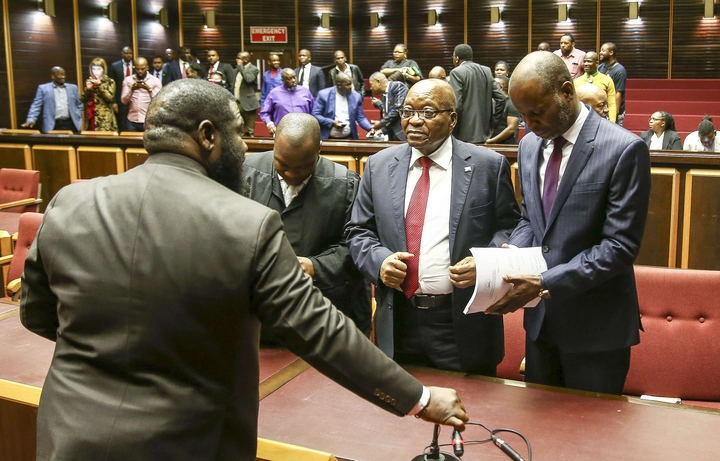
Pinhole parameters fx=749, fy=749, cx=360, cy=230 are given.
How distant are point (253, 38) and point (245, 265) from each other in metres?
13.5

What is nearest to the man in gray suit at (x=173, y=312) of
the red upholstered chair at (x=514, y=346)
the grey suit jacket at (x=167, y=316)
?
the grey suit jacket at (x=167, y=316)

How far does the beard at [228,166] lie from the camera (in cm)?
139

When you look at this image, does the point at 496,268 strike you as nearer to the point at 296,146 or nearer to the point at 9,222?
the point at 296,146

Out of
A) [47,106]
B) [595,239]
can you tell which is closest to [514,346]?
[595,239]

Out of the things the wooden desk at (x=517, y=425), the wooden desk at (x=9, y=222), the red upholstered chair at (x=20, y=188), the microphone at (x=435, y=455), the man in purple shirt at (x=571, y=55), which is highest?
the man in purple shirt at (x=571, y=55)

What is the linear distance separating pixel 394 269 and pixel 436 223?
0.87 ft

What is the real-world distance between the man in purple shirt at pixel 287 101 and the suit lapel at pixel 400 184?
5.08m

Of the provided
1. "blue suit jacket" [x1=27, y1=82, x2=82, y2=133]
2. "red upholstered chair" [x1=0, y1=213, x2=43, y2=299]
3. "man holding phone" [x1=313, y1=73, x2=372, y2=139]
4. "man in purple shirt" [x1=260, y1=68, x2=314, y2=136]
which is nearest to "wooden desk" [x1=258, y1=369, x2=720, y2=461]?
"red upholstered chair" [x1=0, y1=213, x2=43, y2=299]

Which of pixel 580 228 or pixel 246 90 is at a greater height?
pixel 246 90

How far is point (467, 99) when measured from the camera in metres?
5.97

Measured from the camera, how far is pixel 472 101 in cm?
596

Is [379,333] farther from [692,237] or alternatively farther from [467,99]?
[467,99]

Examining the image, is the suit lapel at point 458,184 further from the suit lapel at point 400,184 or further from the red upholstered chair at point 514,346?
the red upholstered chair at point 514,346

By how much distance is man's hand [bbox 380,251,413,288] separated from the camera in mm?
2088
